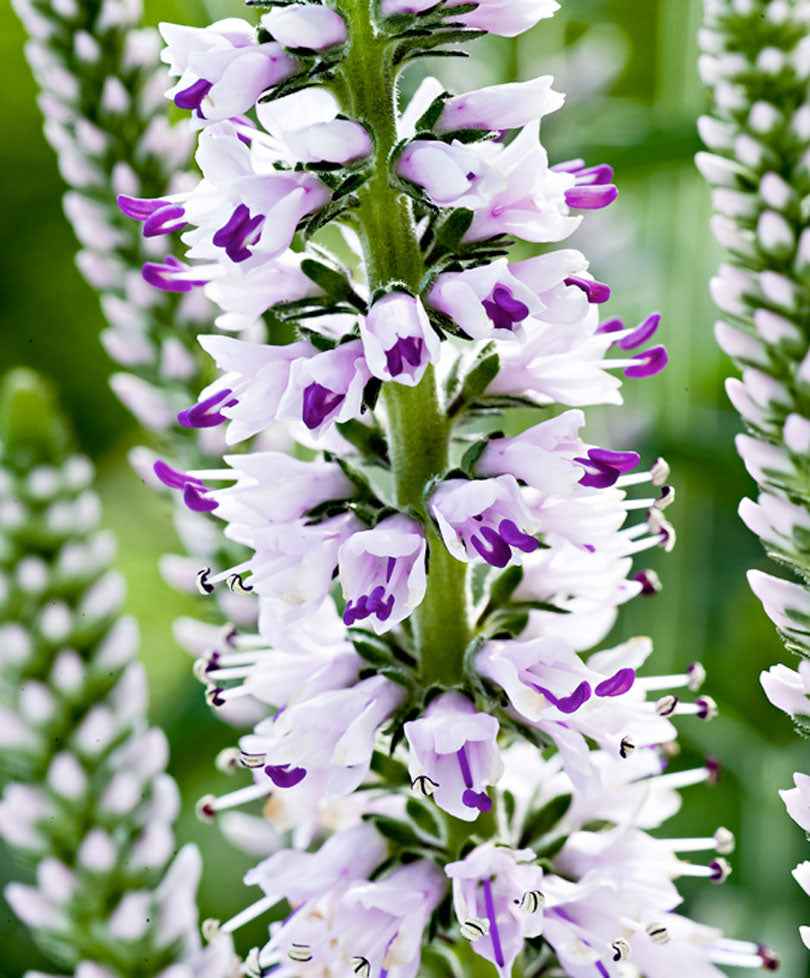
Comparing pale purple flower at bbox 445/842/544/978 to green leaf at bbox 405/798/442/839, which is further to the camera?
green leaf at bbox 405/798/442/839

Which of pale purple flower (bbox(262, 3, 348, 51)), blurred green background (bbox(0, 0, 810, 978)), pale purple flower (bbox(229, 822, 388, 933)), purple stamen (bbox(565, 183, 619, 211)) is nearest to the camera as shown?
pale purple flower (bbox(262, 3, 348, 51))

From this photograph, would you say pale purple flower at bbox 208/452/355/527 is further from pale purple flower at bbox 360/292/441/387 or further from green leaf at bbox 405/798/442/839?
green leaf at bbox 405/798/442/839

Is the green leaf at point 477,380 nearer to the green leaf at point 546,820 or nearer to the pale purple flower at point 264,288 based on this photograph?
the pale purple flower at point 264,288

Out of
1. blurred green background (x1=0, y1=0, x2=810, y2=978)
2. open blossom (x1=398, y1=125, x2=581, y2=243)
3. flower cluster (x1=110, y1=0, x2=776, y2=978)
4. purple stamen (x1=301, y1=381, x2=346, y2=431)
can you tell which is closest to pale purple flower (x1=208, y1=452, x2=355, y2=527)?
flower cluster (x1=110, y1=0, x2=776, y2=978)

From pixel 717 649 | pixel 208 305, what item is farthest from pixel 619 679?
pixel 717 649

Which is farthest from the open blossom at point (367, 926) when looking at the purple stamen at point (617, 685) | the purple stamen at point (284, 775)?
the purple stamen at point (617, 685)

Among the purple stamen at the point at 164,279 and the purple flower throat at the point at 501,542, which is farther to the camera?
the purple stamen at the point at 164,279

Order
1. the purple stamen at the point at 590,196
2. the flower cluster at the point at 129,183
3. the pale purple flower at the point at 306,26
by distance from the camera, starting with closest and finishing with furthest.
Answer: the pale purple flower at the point at 306,26, the purple stamen at the point at 590,196, the flower cluster at the point at 129,183

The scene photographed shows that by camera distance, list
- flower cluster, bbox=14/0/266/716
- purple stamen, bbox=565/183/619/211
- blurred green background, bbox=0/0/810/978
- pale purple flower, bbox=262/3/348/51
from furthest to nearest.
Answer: blurred green background, bbox=0/0/810/978 < flower cluster, bbox=14/0/266/716 < purple stamen, bbox=565/183/619/211 < pale purple flower, bbox=262/3/348/51
